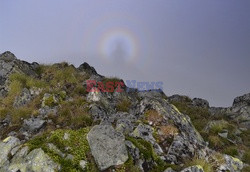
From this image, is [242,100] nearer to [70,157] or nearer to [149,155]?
[149,155]

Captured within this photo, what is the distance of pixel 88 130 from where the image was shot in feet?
37.1

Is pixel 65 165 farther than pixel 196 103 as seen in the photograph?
No

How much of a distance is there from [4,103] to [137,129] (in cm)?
1192

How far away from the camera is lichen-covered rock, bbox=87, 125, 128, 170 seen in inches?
386

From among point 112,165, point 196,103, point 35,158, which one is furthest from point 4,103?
point 196,103

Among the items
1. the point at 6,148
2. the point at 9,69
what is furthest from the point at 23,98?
the point at 6,148

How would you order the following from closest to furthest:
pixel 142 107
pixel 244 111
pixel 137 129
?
pixel 137 129 → pixel 142 107 → pixel 244 111

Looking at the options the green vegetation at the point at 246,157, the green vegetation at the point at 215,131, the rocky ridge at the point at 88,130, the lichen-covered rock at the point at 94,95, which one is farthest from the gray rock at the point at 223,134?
the lichen-covered rock at the point at 94,95

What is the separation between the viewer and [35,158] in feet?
31.5

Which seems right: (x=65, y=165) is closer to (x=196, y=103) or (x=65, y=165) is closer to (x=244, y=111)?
(x=244, y=111)

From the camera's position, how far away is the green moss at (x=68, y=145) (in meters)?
9.52

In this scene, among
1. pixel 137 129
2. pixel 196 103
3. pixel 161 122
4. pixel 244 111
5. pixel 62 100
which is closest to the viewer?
pixel 137 129

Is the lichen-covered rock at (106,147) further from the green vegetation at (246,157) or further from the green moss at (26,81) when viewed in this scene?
the green moss at (26,81)

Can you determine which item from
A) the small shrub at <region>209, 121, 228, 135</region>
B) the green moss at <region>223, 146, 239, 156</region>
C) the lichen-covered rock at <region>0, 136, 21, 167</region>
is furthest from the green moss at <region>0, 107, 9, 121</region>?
the small shrub at <region>209, 121, 228, 135</region>
